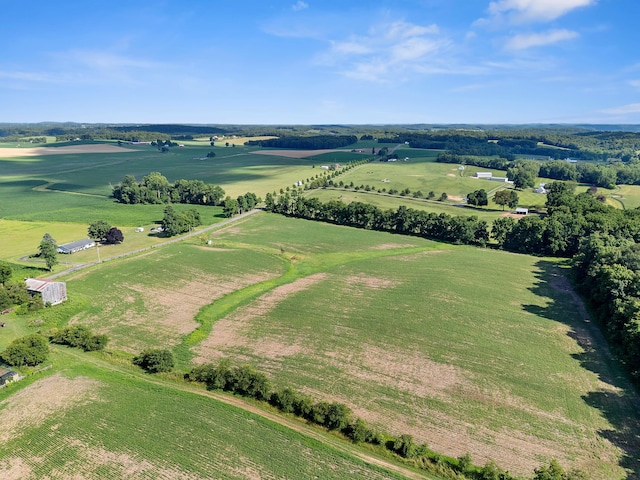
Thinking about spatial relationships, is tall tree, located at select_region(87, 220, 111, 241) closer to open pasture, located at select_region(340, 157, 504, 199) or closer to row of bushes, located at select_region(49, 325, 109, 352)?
row of bushes, located at select_region(49, 325, 109, 352)

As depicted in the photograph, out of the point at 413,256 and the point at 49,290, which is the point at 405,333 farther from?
the point at 49,290

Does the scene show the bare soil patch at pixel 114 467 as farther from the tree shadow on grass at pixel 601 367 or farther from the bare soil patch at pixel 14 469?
the tree shadow on grass at pixel 601 367

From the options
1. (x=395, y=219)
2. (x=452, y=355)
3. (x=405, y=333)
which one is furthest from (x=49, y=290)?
(x=395, y=219)

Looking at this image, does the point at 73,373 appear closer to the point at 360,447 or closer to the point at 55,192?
the point at 360,447

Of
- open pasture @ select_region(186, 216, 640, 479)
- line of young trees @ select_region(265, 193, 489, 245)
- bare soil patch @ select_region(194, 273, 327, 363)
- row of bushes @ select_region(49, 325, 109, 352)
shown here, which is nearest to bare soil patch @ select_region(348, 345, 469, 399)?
open pasture @ select_region(186, 216, 640, 479)

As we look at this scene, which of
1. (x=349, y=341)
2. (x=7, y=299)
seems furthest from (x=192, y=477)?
(x=7, y=299)

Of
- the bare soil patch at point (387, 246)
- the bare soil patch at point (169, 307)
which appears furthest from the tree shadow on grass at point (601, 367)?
the bare soil patch at point (169, 307)
